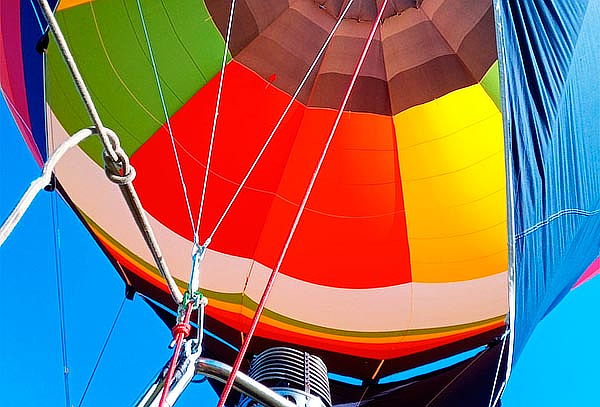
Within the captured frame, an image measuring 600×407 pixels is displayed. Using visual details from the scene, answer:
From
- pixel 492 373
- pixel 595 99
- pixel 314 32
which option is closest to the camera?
pixel 595 99

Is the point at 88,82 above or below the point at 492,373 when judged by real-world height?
above

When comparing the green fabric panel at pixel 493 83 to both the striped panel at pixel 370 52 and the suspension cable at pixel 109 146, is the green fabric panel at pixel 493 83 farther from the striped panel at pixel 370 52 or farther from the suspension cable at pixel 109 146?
the suspension cable at pixel 109 146

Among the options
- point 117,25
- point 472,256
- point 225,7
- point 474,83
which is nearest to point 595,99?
point 474,83

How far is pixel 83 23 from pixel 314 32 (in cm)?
118

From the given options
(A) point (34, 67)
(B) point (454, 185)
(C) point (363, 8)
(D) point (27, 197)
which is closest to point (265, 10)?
(C) point (363, 8)

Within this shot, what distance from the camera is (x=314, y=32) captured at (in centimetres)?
411

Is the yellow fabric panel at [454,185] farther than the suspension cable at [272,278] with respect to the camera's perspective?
Yes

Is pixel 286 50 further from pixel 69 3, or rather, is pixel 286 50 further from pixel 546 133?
pixel 546 133

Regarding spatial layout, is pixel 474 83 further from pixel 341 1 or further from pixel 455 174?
pixel 341 1

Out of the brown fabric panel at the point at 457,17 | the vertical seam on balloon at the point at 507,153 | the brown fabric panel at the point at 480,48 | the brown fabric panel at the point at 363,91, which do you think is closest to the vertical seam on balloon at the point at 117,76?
the brown fabric panel at the point at 363,91

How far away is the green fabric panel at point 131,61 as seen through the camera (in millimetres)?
3885

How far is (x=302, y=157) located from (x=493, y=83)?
41.8 inches

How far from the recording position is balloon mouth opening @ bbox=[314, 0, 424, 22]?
409 centimetres

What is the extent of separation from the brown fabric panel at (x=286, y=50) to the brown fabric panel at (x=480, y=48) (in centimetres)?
75
